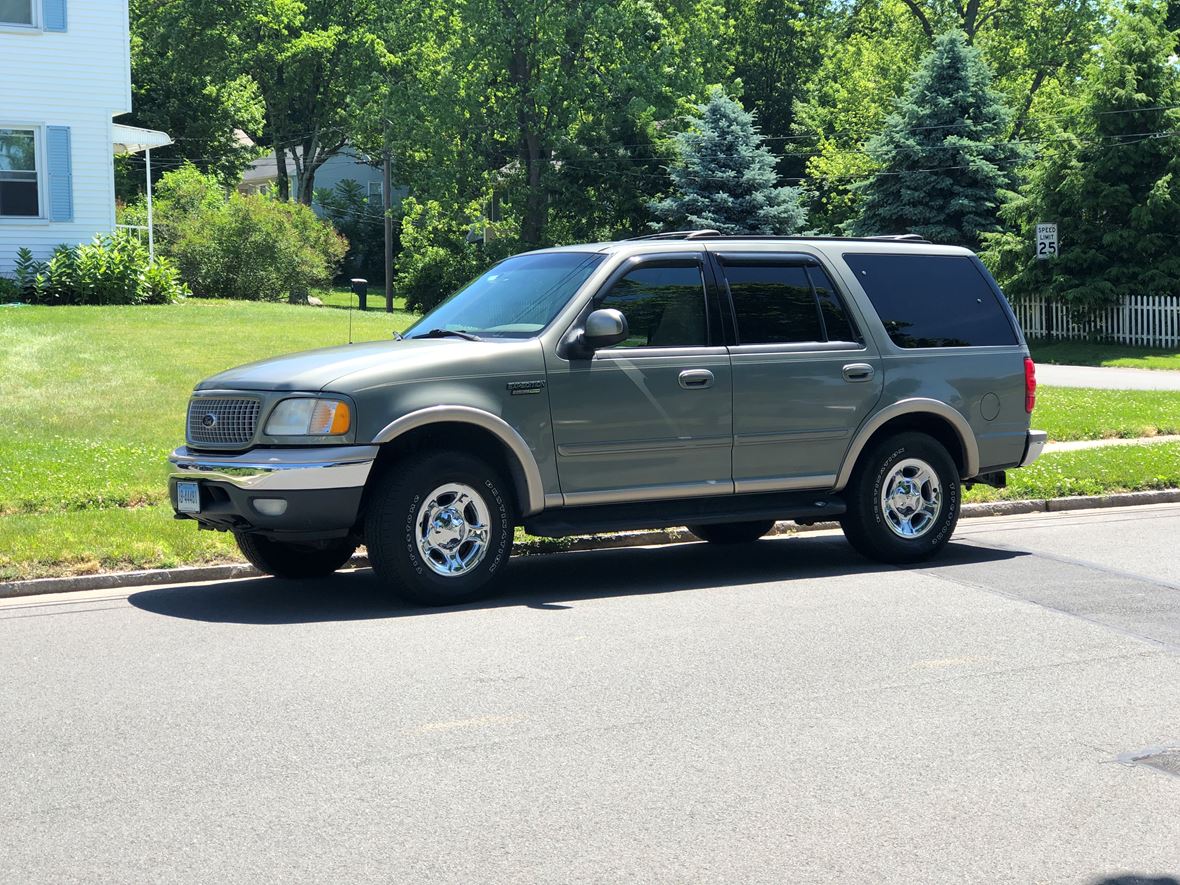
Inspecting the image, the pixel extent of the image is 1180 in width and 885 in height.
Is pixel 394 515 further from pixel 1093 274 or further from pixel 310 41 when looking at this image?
pixel 310 41

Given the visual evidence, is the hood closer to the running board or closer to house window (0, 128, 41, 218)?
the running board

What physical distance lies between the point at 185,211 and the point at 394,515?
32768mm

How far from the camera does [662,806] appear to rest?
16.3 feet

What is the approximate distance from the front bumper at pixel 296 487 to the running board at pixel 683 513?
116 centimetres

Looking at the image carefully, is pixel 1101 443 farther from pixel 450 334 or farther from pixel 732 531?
pixel 450 334

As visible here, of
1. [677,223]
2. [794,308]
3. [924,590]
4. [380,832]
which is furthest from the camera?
[677,223]

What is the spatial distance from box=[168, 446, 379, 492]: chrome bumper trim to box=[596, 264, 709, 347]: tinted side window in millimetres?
1863

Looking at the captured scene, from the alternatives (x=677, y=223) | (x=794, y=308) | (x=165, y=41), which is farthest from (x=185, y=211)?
(x=794, y=308)

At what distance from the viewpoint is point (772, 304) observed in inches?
375

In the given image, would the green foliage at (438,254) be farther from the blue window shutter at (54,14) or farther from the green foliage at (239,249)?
the blue window shutter at (54,14)

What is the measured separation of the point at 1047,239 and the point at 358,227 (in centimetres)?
3930

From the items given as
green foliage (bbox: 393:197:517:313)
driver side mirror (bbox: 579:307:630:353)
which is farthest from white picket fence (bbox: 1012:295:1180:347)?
driver side mirror (bbox: 579:307:630:353)

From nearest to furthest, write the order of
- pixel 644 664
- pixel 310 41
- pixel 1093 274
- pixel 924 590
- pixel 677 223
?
pixel 644 664 → pixel 924 590 → pixel 1093 274 → pixel 677 223 → pixel 310 41

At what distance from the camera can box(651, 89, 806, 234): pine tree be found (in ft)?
134
